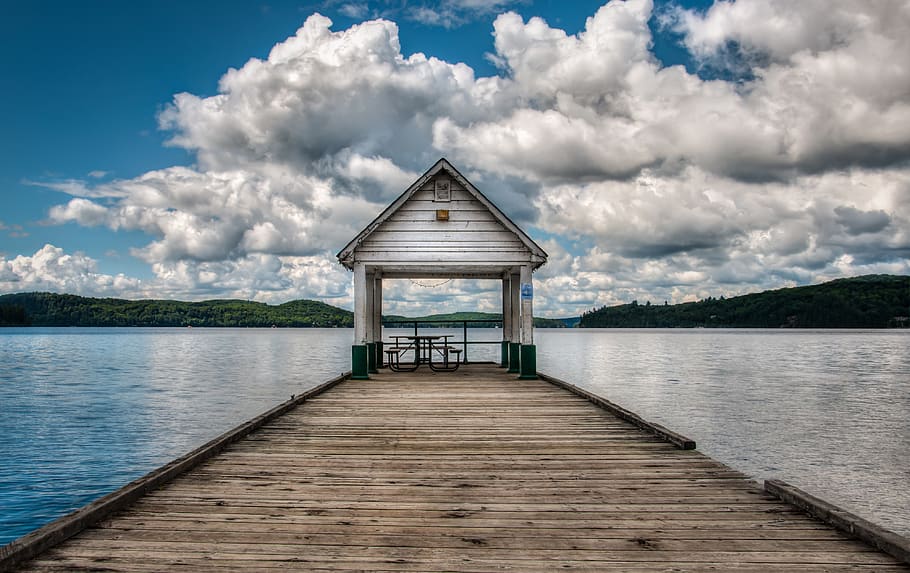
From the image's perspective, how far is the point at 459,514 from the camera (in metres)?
4.88

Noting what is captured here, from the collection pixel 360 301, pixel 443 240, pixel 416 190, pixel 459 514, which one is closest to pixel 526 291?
pixel 443 240

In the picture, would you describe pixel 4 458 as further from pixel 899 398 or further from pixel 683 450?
pixel 899 398

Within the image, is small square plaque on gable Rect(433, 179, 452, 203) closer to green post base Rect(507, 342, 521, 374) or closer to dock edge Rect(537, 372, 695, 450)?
green post base Rect(507, 342, 521, 374)

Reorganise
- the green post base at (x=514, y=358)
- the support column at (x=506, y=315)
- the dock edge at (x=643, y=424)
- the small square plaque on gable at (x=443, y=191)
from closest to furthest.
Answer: the dock edge at (x=643, y=424) < the small square plaque on gable at (x=443, y=191) < the green post base at (x=514, y=358) < the support column at (x=506, y=315)

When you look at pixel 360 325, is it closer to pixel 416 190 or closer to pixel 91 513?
pixel 416 190

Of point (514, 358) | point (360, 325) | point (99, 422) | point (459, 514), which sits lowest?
point (99, 422)

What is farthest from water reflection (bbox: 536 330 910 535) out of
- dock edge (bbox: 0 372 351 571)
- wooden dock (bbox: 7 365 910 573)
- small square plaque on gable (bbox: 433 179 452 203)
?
dock edge (bbox: 0 372 351 571)

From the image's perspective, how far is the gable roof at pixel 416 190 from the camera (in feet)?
49.5

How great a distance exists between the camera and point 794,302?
16800 centimetres

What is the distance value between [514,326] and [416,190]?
5.91 meters

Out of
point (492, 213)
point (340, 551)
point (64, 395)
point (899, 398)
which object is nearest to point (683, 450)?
point (340, 551)

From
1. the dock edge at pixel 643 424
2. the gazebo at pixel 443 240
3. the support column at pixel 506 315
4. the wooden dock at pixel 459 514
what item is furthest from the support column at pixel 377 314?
the wooden dock at pixel 459 514

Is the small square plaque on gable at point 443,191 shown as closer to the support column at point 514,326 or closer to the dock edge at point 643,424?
the support column at point 514,326

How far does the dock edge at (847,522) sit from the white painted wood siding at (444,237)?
411 inches
